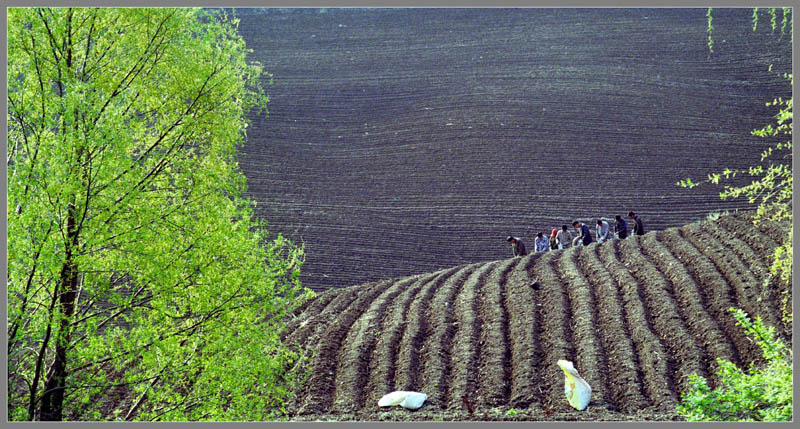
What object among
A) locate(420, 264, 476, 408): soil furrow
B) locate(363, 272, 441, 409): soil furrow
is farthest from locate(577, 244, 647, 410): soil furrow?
locate(363, 272, 441, 409): soil furrow

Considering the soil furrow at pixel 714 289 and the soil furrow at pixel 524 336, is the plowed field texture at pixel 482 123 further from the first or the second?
the soil furrow at pixel 714 289

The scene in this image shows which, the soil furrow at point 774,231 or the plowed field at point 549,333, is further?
the soil furrow at point 774,231

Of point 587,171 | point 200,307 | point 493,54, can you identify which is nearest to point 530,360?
point 200,307

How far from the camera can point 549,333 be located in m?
7.12

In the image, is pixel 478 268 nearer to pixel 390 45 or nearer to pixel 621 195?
pixel 621 195

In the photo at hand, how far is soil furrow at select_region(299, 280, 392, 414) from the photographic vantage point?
6324 millimetres

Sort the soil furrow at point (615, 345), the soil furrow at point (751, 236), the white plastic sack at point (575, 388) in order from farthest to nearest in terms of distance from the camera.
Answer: the soil furrow at point (751, 236) < the soil furrow at point (615, 345) < the white plastic sack at point (575, 388)

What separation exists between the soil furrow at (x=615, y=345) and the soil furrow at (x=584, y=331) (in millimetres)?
69

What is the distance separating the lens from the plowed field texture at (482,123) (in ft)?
A: 43.8

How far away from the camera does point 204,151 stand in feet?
18.8

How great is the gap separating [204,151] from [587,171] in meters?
10.9

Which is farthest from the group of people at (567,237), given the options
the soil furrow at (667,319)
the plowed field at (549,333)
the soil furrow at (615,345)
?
the soil furrow at (615,345)

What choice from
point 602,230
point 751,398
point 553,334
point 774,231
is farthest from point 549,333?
point 602,230

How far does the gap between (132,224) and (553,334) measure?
4.25m
